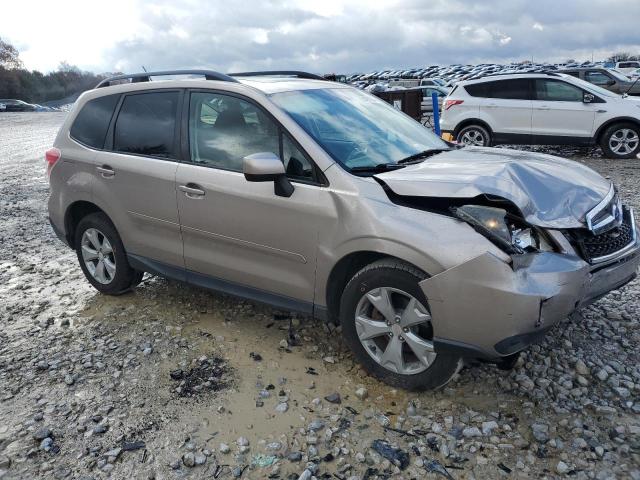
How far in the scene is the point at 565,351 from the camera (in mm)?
3615

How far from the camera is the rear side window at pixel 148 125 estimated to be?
13.5 ft

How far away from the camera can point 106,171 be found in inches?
175

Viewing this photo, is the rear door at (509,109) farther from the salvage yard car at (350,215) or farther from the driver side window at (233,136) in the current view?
the driver side window at (233,136)

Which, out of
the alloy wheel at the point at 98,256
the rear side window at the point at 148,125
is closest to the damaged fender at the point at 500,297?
the rear side window at the point at 148,125

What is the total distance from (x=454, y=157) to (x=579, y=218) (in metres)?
0.96

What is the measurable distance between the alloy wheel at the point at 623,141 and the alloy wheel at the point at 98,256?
403 inches

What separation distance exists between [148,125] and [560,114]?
9.55 metres

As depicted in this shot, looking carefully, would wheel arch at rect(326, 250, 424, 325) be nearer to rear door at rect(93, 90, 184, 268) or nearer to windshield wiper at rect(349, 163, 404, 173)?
windshield wiper at rect(349, 163, 404, 173)

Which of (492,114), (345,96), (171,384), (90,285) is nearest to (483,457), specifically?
(171,384)

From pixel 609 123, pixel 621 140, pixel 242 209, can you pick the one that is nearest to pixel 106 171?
pixel 242 209

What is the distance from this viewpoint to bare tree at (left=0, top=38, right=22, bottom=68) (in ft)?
236

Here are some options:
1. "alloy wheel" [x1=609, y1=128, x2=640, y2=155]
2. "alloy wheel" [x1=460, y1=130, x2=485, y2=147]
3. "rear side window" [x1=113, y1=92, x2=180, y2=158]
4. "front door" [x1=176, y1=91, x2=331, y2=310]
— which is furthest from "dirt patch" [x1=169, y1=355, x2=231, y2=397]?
"alloy wheel" [x1=609, y1=128, x2=640, y2=155]

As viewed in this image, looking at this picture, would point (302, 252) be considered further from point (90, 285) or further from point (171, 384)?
point (90, 285)

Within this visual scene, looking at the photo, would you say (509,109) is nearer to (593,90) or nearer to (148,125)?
(593,90)
